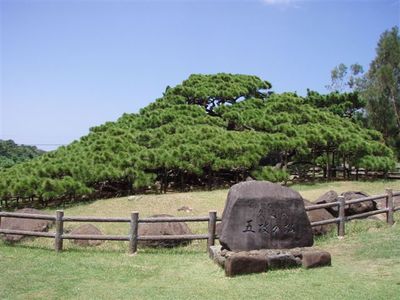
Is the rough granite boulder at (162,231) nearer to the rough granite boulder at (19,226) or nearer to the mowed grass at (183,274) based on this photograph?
the mowed grass at (183,274)

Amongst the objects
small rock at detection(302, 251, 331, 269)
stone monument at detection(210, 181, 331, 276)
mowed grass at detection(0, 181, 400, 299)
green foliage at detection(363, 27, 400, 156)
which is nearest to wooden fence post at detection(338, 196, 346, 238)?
mowed grass at detection(0, 181, 400, 299)

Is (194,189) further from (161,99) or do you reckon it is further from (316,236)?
(316,236)

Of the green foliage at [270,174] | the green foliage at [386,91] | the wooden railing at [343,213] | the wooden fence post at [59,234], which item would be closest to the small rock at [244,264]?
the wooden railing at [343,213]

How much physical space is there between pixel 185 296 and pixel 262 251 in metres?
1.99

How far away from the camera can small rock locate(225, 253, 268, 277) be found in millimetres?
7016

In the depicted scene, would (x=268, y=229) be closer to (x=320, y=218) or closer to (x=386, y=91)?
(x=320, y=218)

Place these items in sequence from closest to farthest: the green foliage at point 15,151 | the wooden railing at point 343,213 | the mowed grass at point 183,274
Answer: the mowed grass at point 183,274, the wooden railing at point 343,213, the green foliage at point 15,151

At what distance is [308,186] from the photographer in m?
19.2

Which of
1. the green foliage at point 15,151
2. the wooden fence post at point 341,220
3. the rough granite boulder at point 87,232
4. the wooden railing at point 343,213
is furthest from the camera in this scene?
the green foliage at point 15,151

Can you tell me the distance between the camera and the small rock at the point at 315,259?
7.39 m

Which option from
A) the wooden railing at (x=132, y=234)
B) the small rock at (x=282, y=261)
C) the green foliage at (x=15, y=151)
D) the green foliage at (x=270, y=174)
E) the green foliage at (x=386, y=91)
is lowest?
the small rock at (x=282, y=261)

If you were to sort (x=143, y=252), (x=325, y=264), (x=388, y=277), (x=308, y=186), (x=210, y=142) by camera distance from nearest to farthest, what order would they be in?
(x=388, y=277), (x=325, y=264), (x=143, y=252), (x=210, y=142), (x=308, y=186)

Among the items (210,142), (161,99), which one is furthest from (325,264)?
(161,99)

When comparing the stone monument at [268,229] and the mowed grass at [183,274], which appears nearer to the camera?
the mowed grass at [183,274]
